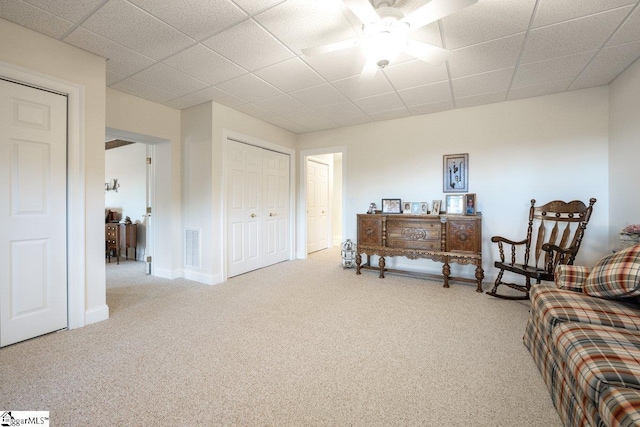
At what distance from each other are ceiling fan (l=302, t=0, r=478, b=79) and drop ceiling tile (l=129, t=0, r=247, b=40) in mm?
622

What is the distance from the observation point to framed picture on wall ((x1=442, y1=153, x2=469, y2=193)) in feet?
Answer: 13.1

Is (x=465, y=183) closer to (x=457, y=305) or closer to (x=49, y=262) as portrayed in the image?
(x=457, y=305)

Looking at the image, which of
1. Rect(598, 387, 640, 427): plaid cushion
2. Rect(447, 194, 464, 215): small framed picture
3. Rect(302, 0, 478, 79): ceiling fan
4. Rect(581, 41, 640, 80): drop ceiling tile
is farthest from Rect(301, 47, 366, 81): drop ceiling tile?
Rect(598, 387, 640, 427): plaid cushion

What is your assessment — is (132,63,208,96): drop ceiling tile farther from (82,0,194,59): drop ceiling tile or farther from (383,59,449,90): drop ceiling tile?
(383,59,449,90): drop ceiling tile

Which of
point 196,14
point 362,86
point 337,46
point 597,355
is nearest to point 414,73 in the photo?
point 362,86

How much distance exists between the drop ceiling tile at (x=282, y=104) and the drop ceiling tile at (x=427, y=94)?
4.49ft

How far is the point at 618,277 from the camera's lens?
1.65 metres

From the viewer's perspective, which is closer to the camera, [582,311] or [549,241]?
[582,311]

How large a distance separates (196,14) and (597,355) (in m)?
3.09

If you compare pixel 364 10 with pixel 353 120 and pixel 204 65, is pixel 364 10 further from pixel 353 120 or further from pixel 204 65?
pixel 353 120

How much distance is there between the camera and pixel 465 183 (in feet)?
13.1

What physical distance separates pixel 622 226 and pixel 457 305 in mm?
1840

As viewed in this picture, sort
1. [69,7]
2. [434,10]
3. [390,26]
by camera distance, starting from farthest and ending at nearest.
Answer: [69,7], [390,26], [434,10]

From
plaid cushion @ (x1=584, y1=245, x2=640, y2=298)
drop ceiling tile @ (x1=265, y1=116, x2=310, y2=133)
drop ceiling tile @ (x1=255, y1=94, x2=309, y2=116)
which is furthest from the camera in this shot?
drop ceiling tile @ (x1=265, y1=116, x2=310, y2=133)
